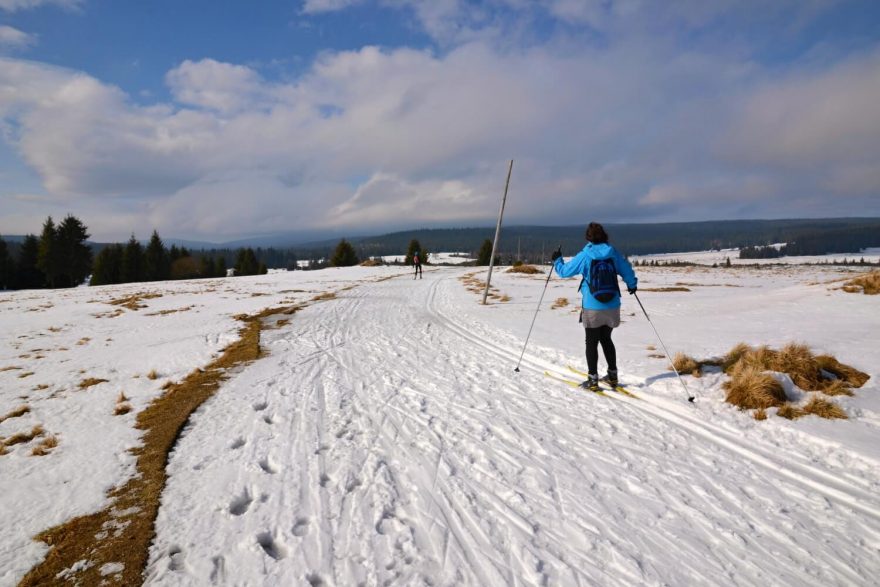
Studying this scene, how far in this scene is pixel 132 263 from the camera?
66.5 m

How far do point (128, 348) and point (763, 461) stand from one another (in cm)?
1424

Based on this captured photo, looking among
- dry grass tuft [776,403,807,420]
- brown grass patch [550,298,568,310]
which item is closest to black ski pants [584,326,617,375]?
dry grass tuft [776,403,807,420]

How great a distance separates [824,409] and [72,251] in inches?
3170

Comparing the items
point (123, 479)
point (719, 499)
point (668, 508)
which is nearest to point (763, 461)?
point (719, 499)

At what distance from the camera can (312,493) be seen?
12.7 feet

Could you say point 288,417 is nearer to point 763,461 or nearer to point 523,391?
point 523,391

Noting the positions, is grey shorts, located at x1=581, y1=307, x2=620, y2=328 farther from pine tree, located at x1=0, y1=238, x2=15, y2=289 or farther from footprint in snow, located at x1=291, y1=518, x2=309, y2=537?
pine tree, located at x1=0, y1=238, x2=15, y2=289

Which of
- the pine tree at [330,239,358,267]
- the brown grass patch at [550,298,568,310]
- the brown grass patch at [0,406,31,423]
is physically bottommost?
the brown grass patch at [550,298,568,310]

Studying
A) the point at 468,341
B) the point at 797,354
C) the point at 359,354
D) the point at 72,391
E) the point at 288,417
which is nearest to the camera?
the point at 288,417

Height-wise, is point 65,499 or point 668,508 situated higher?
point 65,499

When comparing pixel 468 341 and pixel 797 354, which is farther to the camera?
pixel 468 341

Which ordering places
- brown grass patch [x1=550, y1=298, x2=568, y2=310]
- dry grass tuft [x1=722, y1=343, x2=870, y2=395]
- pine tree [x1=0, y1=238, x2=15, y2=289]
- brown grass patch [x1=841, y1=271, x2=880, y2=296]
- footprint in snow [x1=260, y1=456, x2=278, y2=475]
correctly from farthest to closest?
pine tree [x1=0, y1=238, x2=15, y2=289] < brown grass patch [x1=550, y1=298, x2=568, y2=310] < brown grass patch [x1=841, y1=271, x2=880, y2=296] < dry grass tuft [x1=722, y1=343, x2=870, y2=395] < footprint in snow [x1=260, y1=456, x2=278, y2=475]

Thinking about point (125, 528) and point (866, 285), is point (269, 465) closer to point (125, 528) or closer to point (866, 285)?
point (125, 528)

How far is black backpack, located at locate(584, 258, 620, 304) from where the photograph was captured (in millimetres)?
6176
